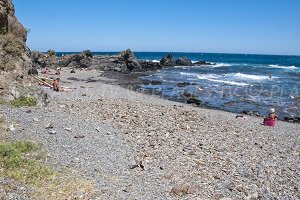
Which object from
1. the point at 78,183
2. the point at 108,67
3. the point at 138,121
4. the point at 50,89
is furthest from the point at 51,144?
the point at 108,67

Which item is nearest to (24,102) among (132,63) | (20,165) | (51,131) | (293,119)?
(51,131)

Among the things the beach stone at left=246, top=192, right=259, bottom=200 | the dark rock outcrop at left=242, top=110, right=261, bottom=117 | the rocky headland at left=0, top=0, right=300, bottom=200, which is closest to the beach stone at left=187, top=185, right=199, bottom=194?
the rocky headland at left=0, top=0, right=300, bottom=200

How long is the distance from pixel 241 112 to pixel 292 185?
1808 centimetres

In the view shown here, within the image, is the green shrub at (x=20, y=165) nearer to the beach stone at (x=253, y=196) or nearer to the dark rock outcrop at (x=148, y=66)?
the beach stone at (x=253, y=196)

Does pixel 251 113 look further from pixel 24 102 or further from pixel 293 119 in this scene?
pixel 24 102

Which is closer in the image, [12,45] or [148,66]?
[12,45]

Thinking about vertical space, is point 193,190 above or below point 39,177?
below

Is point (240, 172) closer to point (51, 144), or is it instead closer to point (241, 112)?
point (51, 144)

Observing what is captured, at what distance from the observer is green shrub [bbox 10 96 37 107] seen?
1795cm

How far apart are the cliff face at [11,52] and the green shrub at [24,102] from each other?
1.77 ft

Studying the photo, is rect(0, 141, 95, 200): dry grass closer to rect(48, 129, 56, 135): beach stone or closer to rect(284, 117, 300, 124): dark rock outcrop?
rect(48, 129, 56, 135): beach stone

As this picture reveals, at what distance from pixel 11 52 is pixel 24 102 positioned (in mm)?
3897

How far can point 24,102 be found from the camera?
60.4 feet

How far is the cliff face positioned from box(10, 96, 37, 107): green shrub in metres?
0.54
